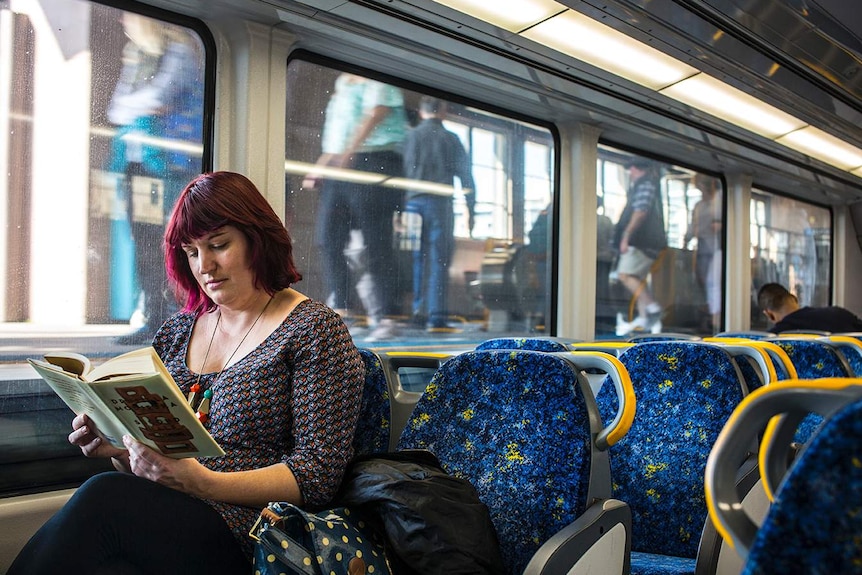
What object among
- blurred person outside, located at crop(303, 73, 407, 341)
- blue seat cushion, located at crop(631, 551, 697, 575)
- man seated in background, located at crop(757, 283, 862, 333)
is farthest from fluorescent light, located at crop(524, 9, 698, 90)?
man seated in background, located at crop(757, 283, 862, 333)

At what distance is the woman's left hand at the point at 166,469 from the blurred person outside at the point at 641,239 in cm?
390

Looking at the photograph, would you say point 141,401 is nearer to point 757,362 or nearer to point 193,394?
point 193,394

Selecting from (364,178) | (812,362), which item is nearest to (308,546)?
(812,362)

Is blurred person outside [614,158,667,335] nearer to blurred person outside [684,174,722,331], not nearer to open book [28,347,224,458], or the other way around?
blurred person outside [684,174,722,331]

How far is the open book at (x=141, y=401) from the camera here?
130 centimetres

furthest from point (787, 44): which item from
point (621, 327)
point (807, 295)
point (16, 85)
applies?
point (807, 295)

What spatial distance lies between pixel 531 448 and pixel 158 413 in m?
0.78

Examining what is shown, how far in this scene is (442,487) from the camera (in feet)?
4.94

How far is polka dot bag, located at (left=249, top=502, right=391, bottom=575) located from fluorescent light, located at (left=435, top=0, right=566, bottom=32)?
186 cm

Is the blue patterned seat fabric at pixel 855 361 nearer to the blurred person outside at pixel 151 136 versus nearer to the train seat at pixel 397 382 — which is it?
the train seat at pixel 397 382

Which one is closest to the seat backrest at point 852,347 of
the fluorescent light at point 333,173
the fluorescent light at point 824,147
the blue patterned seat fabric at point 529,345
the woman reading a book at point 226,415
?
the blue patterned seat fabric at point 529,345

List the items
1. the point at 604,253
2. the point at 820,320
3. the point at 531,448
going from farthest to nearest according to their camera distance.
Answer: the point at 820,320, the point at 604,253, the point at 531,448

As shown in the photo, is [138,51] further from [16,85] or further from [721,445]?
[721,445]

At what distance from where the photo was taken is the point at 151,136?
2666mm
